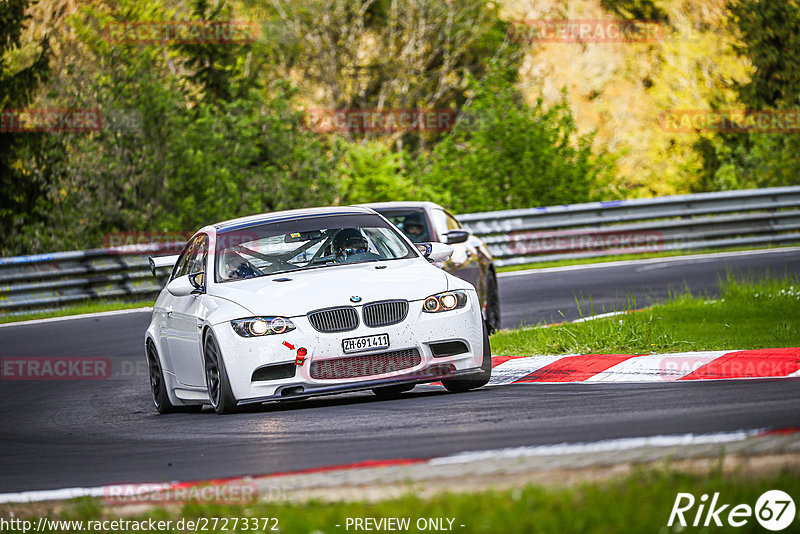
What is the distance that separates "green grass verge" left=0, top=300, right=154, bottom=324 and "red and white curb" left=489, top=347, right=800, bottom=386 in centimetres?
989

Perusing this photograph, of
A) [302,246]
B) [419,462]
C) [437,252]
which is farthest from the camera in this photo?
[437,252]

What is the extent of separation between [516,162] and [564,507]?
24.3 meters

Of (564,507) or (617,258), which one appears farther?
(617,258)

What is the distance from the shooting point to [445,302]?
9.21m

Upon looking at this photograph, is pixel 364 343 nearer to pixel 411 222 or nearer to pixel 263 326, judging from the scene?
pixel 263 326

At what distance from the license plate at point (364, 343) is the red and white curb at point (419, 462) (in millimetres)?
2598

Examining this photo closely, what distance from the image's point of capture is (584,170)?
28.5m

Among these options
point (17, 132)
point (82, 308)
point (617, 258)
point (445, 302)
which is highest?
point (445, 302)

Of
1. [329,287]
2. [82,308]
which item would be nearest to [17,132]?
[82,308]

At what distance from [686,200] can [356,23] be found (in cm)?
2830

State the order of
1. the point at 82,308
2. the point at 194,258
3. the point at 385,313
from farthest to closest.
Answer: the point at 82,308 < the point at 194,258 < the point at 385,313

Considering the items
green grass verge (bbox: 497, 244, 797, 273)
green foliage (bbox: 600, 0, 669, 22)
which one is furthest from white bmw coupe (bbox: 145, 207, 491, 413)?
green foliage (bbox: 600, 0, 669, 22)

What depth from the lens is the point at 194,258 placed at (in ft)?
35.6

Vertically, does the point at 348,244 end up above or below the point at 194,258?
above
